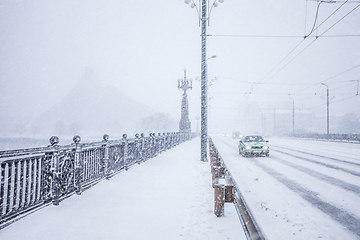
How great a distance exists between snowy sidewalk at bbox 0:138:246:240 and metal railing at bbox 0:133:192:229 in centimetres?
22

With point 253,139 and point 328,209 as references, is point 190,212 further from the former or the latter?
point 253,139

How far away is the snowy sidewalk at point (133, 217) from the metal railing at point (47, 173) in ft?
0.72

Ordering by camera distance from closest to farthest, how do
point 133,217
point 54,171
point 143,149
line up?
point 133,217
point 54,171
point 143,149

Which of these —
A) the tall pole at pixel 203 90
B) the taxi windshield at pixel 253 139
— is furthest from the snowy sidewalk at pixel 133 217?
the taxi windshield at pixel 253 139

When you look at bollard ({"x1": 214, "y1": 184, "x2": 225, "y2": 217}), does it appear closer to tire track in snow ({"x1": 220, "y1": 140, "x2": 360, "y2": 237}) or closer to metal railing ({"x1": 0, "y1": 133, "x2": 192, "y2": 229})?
tire track in snow ({"x1": 220, "y1": 140, "x2": 360, "y2": 237})

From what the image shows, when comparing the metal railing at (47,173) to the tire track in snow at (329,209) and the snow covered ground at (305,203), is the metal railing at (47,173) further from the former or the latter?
the tire track in snow at (329,209)

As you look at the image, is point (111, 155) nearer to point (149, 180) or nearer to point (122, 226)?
point (149, 180)

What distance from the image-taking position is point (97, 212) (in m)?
4.72

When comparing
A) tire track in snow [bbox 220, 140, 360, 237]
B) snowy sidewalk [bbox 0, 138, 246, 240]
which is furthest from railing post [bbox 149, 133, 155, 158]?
tire track in snow [bbox 220, 140, 360, 237]

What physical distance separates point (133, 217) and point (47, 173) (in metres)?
2.20

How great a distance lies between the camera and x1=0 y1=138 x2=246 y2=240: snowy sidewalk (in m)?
3.67

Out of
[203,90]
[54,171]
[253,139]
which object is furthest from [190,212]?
[253,139]

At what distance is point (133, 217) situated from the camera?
173 inches

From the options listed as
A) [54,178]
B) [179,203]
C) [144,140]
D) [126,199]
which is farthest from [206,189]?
[144,140]
